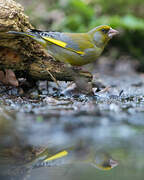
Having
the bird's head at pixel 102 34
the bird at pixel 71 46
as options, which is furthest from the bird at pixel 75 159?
the bird's head at pixel 102 34

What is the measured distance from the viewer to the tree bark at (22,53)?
393cm

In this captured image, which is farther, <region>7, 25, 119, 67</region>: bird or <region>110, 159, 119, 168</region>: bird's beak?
<region>7, 25, 119, 67</region>: bird

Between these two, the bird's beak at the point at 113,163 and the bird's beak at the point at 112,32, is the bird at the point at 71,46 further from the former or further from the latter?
the bird's beak at the point at 113,163

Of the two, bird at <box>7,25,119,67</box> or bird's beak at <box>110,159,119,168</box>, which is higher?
bird at <box>7,25,119,67</box>

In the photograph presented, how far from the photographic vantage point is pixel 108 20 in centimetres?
815

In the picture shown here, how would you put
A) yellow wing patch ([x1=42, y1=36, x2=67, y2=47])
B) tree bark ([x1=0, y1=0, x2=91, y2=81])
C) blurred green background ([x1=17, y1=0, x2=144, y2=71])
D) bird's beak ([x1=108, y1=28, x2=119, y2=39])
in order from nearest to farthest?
1. tree bark ([x1=0, y1=0, x2=91, y2=81])
2. yellow wing patch ([x1=42, y1=36, x2=67, y2=47])
3. bird's beak ([x1=108, y1=28, x2=119, y2=39])
4. blurred green background ([x1=17, y1=0, x2=144, y2=71])

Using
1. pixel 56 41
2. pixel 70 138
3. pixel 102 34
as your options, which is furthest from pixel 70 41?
pixel 70 138

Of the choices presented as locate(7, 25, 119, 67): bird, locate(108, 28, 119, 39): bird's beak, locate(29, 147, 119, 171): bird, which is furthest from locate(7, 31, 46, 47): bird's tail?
locate(29, 147, 119, 171): bird

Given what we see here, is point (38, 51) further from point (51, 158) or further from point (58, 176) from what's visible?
point (58, 176)

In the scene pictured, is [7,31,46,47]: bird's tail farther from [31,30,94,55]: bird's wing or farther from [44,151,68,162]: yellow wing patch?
[44,151,68,162]: yellow wing patch

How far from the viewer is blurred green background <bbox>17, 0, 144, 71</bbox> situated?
8273mm

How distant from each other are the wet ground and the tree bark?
1.41 feet

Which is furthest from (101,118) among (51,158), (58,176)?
(58,176)

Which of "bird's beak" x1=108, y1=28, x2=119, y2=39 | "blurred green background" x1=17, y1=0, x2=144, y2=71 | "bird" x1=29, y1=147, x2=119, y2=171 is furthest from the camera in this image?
"blurred green background" x1=17, y1=0, x2=144, y2=71
